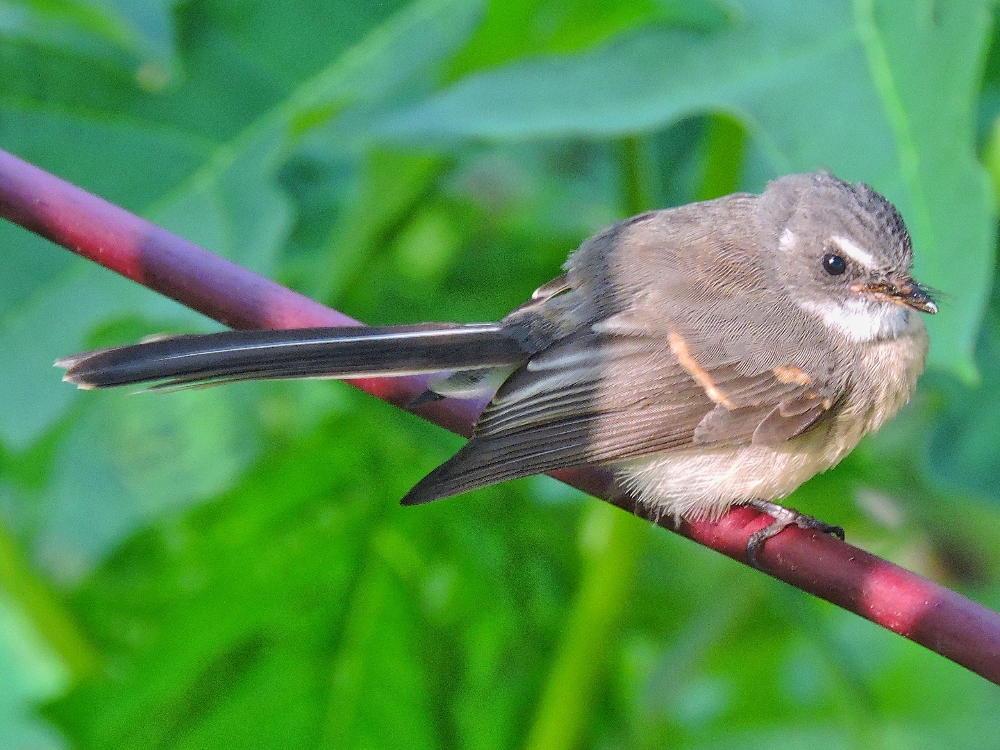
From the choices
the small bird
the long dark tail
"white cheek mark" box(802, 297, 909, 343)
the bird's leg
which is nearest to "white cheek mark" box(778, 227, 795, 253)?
the small bird

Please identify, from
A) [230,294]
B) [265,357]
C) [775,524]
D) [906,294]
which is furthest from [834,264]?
[230,294]

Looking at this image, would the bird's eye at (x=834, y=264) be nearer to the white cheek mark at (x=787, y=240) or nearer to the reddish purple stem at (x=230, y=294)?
the white cheek mark at (x=787, y=240)

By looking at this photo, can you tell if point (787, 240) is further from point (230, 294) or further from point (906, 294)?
point (230, 294)

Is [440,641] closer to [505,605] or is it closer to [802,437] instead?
[505,605]

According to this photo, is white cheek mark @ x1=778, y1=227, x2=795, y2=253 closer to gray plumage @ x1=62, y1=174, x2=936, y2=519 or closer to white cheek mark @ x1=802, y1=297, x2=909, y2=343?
gray plumage @ x1=62, y1=174, x2=936, y2=519

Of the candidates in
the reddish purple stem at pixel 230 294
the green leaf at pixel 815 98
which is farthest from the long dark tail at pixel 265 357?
the green leaf at pixel 815 98

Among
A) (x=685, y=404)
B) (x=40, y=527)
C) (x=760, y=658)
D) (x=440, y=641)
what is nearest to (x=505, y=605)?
(x=440, y=641)

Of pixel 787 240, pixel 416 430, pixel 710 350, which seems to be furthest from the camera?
pixel 416 430
